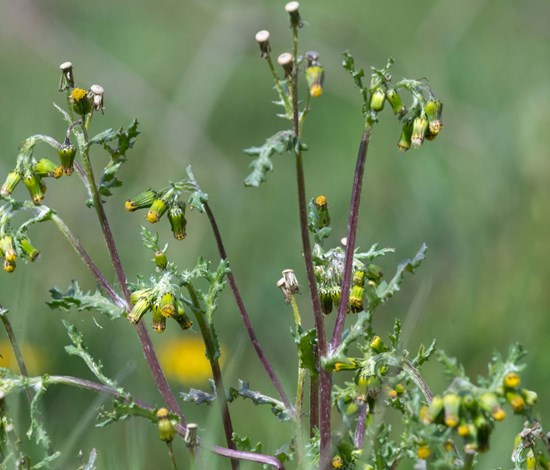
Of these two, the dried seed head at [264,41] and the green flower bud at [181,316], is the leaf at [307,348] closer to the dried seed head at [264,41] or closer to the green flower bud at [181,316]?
the green flower bud at [181,316]

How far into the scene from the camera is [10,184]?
241cm

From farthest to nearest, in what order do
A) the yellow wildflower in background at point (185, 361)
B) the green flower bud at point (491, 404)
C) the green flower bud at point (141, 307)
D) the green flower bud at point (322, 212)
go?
the yellow wildflower in background at point (185, 361)
the green flower bud at point (322, 212)
the green flower bud at point (141, 307)
the green flower bud at point (491, 404)

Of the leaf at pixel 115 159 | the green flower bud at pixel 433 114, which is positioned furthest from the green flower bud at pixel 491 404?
the leaf at pixel 115 159

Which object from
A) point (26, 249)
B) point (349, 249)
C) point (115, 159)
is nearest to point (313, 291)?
point (349, 249)

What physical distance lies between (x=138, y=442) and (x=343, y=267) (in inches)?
26.0

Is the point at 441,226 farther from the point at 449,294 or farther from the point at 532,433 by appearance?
the point at 532,433

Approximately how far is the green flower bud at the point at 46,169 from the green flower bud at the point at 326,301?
64 cm

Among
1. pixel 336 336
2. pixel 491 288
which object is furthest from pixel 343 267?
pixel 491 288

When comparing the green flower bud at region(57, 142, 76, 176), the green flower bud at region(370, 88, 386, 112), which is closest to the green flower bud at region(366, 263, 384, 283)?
the green flower bud at region(370, 88, 386, 112)

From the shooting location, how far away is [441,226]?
585cm

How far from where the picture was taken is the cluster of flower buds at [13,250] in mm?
2359

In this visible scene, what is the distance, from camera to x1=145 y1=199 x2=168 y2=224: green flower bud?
2381mm

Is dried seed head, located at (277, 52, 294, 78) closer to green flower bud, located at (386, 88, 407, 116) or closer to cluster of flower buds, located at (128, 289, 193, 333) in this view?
green flower bud, located at (386, 88, 407, 116)

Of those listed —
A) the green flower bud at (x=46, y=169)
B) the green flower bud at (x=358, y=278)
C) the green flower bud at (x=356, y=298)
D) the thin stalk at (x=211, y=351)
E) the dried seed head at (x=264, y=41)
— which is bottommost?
the thin stalk at (x=211, y=351)
